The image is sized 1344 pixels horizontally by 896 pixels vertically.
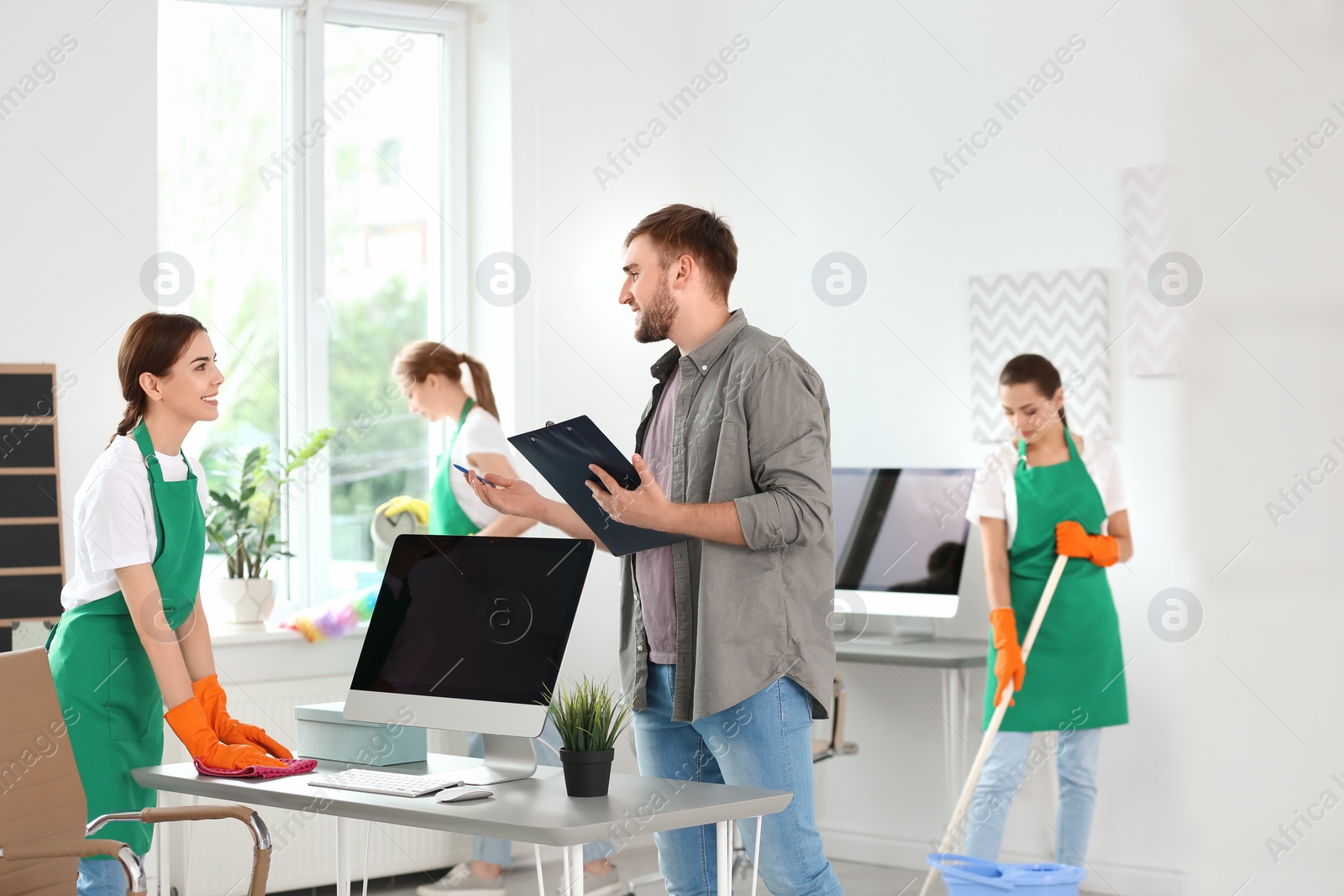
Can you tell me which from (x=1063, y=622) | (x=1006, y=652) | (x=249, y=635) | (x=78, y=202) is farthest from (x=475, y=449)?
(x=1063, y=622)

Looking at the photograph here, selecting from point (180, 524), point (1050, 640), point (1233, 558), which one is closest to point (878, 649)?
point (1050, 640)

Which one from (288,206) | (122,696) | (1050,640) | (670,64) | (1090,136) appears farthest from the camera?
(670,64)

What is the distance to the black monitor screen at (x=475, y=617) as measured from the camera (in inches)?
78.4

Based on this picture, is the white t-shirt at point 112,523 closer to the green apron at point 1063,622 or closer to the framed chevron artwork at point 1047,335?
the green apron at point 1063,622

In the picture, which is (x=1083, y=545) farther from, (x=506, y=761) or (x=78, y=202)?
(x=78, y=202)

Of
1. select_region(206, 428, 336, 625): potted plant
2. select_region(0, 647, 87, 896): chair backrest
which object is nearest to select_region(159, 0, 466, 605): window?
select_region(206, 428, 336, 625): potted plant

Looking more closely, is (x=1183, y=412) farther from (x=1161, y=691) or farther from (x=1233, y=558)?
(x=1161, y=691)

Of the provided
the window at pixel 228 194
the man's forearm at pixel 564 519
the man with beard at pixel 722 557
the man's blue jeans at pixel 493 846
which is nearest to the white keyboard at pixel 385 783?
the man with beard at pixel 722 557

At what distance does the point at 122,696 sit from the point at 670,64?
317cm

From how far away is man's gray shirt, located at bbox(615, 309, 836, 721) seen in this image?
1936mm

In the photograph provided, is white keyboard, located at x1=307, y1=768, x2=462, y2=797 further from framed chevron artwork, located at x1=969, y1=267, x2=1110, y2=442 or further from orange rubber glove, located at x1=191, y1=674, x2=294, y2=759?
framed chevron artwork, located at x1=969, y1=267, x2=1110, y2=442

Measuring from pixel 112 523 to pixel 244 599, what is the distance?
1.71 m

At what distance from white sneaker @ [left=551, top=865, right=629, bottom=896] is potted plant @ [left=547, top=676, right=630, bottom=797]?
2.04 m

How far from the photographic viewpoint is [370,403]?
14.2ft
